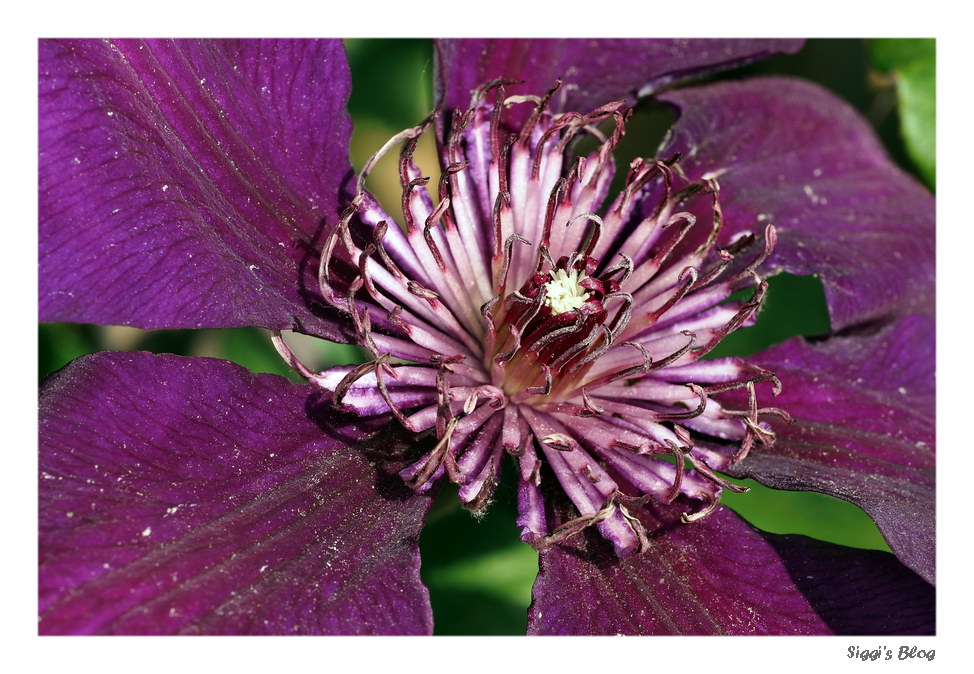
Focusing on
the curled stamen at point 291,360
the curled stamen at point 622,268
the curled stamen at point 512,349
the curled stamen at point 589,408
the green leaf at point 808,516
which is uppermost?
the curled stamen at point 622,268

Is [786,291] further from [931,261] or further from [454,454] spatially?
[454,454]

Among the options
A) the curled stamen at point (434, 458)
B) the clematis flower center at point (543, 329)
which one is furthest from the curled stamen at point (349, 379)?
the curled stamen at point (434, 458)

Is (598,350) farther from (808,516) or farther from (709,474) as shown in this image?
(808,516)

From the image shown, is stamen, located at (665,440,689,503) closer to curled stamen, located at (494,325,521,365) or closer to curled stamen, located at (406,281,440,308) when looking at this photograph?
curled stamen, located at (494,325,521,365)

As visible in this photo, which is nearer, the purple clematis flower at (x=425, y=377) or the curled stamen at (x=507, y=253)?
the purple clematis flower at (x=425, y=377)

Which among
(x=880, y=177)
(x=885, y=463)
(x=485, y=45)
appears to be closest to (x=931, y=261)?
(x=880, y=177)

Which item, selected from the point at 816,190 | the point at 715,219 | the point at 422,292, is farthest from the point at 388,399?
the point at 816,190

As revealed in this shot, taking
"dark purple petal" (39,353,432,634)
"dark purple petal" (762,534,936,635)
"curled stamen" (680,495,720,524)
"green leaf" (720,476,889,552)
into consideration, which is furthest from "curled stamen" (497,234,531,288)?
"green leaf" (720,476,889,552)

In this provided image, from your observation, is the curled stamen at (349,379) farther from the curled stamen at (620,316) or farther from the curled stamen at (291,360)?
the curled stamen at (620,316)
